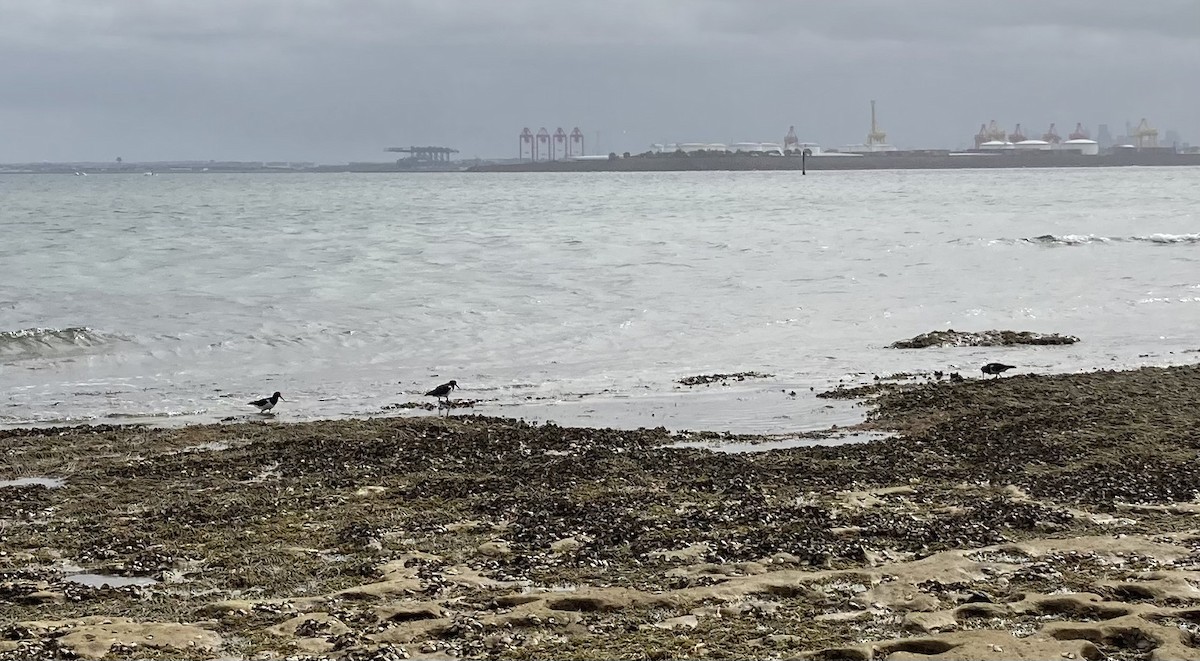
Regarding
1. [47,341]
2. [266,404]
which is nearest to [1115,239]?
[47,341]

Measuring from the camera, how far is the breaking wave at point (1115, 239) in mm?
37000

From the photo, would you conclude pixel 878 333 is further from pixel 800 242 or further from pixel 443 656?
pixel 800 242

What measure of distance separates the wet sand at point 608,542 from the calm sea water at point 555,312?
7.35 feet

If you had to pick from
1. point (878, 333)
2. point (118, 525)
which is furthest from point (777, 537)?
point (878, 333)

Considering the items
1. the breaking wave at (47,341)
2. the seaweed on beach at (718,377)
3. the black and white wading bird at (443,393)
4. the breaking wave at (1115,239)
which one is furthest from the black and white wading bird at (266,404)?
the breaking wave at (1115,239)

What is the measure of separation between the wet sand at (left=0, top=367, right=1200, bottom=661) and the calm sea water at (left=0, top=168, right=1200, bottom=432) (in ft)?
7.35

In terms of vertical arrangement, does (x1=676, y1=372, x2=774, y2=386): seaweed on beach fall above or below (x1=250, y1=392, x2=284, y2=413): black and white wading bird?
below

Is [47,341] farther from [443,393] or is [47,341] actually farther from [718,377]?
[718,377]

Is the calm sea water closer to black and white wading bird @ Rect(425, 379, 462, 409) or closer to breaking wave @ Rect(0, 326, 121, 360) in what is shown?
breaking wave @ Rect(0, 326, 121, 360)

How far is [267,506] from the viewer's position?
7.58 metres

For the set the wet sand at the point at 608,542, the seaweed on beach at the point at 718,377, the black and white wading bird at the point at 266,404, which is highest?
the wet sand at the point at 608,542

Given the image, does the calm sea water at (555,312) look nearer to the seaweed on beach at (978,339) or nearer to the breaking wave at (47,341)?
the breaking wave at (47,341)

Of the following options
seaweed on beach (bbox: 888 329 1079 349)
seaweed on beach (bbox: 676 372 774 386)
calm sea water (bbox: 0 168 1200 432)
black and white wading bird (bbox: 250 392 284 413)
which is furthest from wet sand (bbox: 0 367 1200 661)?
seaweed on beach (bbox: 888 329 1079 349)

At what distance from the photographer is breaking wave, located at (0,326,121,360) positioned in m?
16.9
